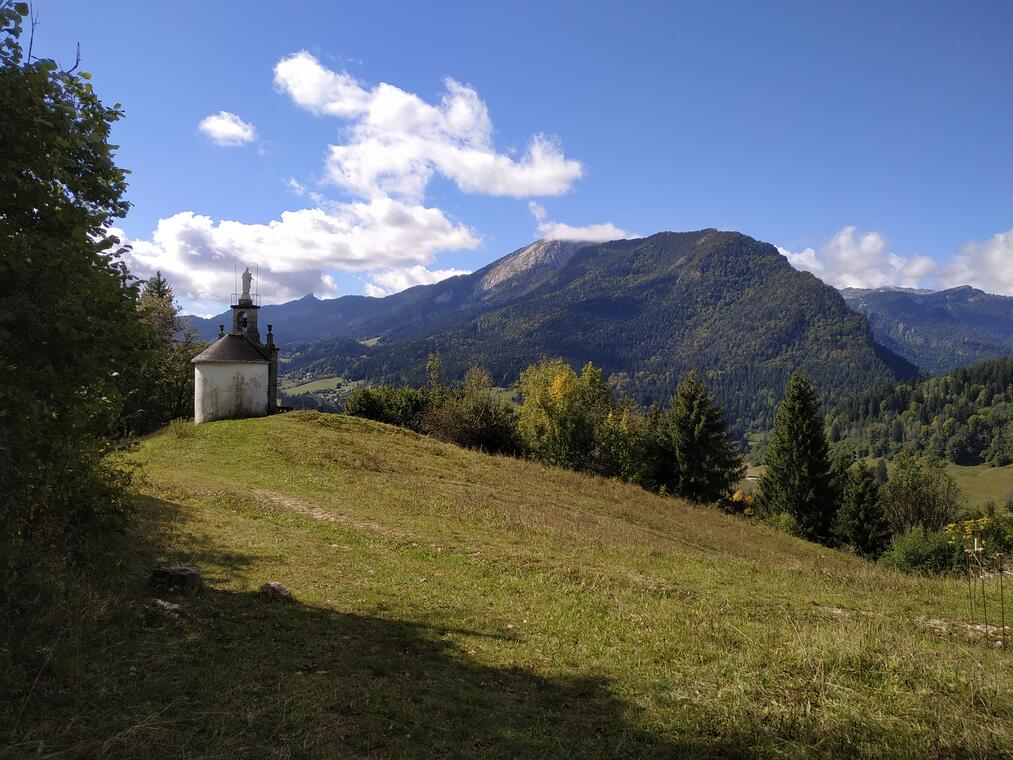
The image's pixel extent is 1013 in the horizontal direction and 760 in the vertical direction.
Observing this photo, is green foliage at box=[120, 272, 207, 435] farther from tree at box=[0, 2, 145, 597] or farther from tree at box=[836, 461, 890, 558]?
tree at box=[836, 461, 890, 558]

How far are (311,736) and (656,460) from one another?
4890 centimetres

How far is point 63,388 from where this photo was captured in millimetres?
7004

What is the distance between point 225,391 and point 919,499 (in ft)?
219

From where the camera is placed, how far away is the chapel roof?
39.1 m

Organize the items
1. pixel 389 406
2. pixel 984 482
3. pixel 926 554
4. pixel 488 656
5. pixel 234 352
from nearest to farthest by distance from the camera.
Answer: pixel 488 656, pixel 926 554, pixel 234 352, pixel 389 406, pixel 984 482

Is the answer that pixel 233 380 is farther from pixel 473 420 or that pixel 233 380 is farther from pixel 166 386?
pixel 473 420

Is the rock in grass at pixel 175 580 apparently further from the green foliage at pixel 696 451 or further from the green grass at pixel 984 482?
the green grass at pixel 984 482

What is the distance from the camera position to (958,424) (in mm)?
179500

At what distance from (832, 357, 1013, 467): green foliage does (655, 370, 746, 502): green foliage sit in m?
143

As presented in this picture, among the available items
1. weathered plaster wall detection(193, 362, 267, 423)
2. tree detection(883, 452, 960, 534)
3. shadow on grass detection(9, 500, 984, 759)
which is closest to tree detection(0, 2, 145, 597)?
shadow on grass detection(9, 500, 984, 759)

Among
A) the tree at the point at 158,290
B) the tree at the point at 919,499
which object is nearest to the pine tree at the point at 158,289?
the tree at the point at 158,290

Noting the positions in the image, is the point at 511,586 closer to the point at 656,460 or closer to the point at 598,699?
the point at 598,699

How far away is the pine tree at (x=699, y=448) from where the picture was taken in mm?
50500

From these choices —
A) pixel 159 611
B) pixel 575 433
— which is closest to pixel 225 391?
pixel 575 433
